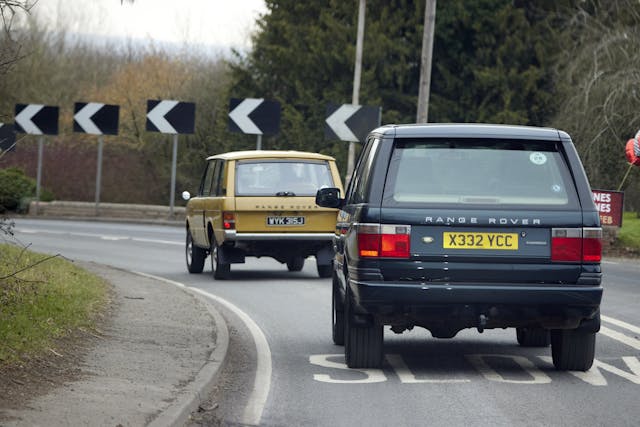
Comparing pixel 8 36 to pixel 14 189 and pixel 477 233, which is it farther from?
pixel 14 189

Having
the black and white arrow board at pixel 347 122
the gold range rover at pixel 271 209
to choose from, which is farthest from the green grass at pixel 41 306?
the black and white arrow board at pixel 347 122

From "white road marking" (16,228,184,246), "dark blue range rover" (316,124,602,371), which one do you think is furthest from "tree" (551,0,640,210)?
"dark blue range rover" (316,124,602,371)

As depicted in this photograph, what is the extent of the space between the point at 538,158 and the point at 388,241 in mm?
1319

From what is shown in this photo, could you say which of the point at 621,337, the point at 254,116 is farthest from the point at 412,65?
the point at 621,337

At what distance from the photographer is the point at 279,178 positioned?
19750 mm

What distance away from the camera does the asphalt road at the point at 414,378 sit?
8.70 m

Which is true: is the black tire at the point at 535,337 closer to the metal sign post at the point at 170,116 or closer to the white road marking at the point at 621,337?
the white road marking at the point at 621,337

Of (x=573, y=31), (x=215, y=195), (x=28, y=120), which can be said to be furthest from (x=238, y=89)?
(x=215, y=195)

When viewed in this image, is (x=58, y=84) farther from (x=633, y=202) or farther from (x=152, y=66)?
(x=633, y=202)

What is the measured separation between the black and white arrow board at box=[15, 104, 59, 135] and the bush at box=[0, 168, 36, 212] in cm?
219

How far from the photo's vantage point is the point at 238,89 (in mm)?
54094

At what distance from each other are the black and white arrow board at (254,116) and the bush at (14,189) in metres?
9.22

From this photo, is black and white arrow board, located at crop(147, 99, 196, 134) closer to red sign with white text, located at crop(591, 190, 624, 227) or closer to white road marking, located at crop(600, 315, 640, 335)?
red sign with white text, located at crop(591, 190, 624, 227)

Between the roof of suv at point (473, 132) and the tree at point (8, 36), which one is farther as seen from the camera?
the roof of suv at point (473, 132)
